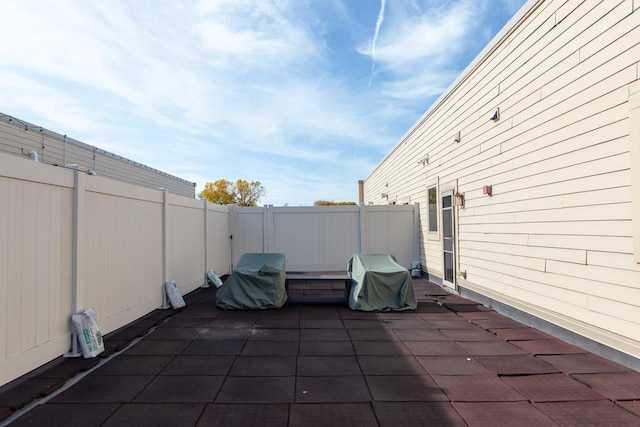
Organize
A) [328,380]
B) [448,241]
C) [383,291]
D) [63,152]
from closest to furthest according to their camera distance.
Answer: [328,380] < [383,291] < [448,241] < [63,152]

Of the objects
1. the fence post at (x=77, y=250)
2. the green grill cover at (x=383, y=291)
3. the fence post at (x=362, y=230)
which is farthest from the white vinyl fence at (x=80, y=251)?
the fence post at (x=362, y=230)

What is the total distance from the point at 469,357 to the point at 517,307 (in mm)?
1787

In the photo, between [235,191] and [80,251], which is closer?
[80,251]

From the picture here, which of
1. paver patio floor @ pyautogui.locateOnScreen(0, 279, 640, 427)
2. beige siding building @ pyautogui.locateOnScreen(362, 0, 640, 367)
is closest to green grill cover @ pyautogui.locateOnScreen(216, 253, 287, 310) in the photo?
paver patio floor @ pyautogui.locateOnScreen(0, 279, 640, 427)

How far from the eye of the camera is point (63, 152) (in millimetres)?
8859

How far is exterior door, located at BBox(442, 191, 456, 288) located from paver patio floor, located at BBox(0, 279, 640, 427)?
7.48ft

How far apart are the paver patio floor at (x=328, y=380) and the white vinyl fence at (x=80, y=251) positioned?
323 millimetres

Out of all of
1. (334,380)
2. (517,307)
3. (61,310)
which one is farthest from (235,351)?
(517,307)

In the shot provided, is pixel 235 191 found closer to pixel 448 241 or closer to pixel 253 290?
pixel 448 241

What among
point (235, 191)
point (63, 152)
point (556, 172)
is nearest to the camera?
point (556, 172)

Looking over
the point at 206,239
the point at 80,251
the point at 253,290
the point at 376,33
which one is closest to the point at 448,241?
the point at 253,290

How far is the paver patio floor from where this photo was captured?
236 cm

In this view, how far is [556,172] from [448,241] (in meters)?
3.37

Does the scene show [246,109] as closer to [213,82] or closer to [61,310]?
[213,82]
